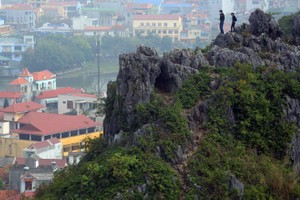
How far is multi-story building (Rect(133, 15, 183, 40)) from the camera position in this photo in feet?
128

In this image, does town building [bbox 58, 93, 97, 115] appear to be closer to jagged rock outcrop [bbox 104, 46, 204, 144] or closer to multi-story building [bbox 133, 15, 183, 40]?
jagged rock outcrop [bbox 104, 46, 204, 144]

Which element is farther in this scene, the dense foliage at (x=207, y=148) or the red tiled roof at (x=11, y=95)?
the red tiled roof at (x=11, y=95)

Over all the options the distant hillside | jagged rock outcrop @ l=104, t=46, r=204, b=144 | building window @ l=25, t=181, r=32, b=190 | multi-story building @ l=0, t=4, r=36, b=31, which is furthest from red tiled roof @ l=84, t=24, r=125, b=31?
jagged rock outcrop @ l=104, t=46, r=204, b=144

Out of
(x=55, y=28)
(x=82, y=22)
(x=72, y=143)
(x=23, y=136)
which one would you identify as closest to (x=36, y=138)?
(x=23, y=136)

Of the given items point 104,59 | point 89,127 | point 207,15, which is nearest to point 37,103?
point 89,127

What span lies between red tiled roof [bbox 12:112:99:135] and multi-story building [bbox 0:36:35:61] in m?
16.1

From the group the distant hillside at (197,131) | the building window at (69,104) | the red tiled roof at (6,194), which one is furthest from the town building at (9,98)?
the distant hillside at (197,131)

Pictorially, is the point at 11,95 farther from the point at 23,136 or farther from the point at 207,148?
the point at 207,148

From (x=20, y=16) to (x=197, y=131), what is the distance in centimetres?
3776

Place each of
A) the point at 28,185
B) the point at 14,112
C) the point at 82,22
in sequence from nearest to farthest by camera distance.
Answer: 1. the point at 28,185
2. the point at 14,112
3. the point at 82,22

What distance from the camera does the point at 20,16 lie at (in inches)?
1677

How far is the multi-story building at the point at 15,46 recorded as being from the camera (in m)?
33.3

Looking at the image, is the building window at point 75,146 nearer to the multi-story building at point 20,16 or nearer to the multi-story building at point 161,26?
the multi-story building at point 161,26

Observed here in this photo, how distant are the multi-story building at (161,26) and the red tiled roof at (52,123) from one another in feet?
71.4
